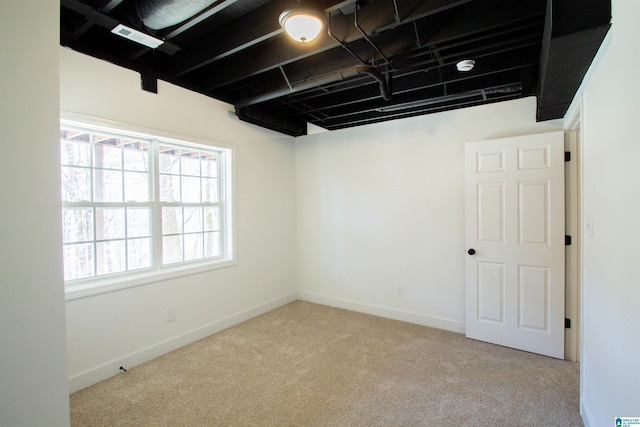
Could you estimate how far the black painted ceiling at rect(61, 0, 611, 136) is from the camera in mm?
1843

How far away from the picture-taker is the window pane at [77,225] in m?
2.40

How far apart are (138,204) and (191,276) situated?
3.05ft

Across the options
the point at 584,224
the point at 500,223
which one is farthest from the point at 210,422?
the point at 500,223

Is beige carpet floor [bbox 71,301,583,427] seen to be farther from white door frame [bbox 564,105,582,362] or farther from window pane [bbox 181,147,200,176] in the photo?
window pane [bbox 181,147,200,176]

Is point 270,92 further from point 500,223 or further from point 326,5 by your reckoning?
point 500,223

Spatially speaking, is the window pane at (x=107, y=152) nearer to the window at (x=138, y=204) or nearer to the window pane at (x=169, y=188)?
the window at (x=138, y=204)

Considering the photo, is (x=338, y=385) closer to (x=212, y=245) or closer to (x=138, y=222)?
(x=212, y=245)

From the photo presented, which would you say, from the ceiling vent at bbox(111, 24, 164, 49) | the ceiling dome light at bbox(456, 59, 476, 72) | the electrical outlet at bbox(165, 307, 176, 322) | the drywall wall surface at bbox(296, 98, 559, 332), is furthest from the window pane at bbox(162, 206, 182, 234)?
the ceiling dome light at bbox(456, 59, 476, 72)

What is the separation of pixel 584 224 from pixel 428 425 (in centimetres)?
170

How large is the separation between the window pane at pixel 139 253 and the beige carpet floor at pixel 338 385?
3.04 ft

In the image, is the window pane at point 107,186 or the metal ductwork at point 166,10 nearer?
the metal ductwork at point 166,10

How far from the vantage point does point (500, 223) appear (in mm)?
3049

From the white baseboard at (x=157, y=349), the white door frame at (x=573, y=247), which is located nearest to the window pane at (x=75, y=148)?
the white baseboard at (x=157, y=349)

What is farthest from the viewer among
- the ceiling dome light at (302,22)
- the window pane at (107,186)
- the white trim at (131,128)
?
the window pane at (107,186)
